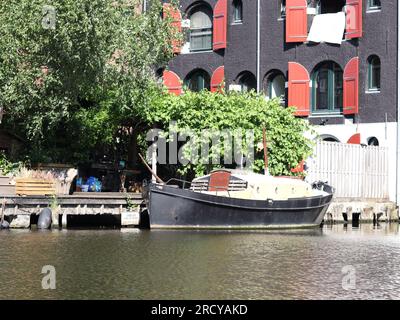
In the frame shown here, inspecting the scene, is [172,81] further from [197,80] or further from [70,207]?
[70,207]

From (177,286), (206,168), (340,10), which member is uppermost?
(340,10)

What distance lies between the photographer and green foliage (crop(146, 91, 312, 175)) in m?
37.8

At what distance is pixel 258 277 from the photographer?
1902cm

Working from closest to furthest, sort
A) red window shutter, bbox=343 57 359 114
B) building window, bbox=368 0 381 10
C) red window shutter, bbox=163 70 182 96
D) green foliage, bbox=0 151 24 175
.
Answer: green foliage, bbox=0 151 24 175, building window, bbox=368 0 381 10, red window shutter, bbox=343 57 359 114, red window shutter, bbox=163 70 182 96

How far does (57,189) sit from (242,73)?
16.7 meters

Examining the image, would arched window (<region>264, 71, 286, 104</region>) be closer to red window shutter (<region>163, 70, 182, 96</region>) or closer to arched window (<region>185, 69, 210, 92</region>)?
arched window (<region>185, 69, 210, 92</region>)

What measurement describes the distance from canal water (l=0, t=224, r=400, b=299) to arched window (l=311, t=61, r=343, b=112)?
15381mm

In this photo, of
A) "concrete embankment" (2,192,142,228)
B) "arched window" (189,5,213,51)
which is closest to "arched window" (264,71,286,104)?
"arched window" (189,5,213,51)

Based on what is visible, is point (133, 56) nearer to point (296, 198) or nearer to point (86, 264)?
point (296, 198)

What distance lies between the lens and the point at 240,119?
3812 cm

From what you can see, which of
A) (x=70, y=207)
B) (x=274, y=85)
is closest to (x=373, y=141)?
(x=274, y=85)

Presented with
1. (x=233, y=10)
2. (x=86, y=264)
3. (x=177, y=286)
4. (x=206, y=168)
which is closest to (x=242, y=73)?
(x=233, y=10)

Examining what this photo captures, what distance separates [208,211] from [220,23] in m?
17.8

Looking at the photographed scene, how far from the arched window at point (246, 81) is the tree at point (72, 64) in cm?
1153
